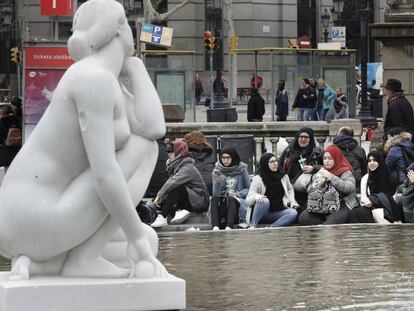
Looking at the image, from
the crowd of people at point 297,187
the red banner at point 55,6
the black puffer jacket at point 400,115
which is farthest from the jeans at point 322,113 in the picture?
the crowd of people at point 297,187

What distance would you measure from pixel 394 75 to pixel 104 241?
719 inches

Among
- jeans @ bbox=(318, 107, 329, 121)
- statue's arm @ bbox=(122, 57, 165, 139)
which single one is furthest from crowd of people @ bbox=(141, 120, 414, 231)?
jeans @ bbox=(318, 107, 329, 121)

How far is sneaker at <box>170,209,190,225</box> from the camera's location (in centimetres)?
1650

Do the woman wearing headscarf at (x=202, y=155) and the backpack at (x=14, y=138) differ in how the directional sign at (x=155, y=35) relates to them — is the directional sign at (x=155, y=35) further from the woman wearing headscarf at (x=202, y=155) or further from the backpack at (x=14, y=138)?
the woman wearing headscarf at (x=202, y=155)

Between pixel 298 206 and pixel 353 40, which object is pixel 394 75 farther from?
→ pixel 353 40

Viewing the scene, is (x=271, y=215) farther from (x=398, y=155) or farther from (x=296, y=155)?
(x=398, y=155)

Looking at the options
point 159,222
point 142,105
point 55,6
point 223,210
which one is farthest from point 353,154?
point 142,105

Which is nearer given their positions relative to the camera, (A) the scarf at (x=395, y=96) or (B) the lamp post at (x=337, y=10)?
(A) the scarf at (x=395, y=96)

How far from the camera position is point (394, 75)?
25484 mm

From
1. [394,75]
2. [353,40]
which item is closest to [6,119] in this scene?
[394,75]

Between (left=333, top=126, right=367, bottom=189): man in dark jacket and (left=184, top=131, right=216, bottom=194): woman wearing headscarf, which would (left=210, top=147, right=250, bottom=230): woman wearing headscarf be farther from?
(left=333, top=126, right=367, bottom=189): man in dark jacket

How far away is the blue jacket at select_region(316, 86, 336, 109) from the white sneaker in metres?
21.8

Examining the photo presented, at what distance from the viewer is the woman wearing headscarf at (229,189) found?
16.3 m

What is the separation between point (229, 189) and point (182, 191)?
572 mm
